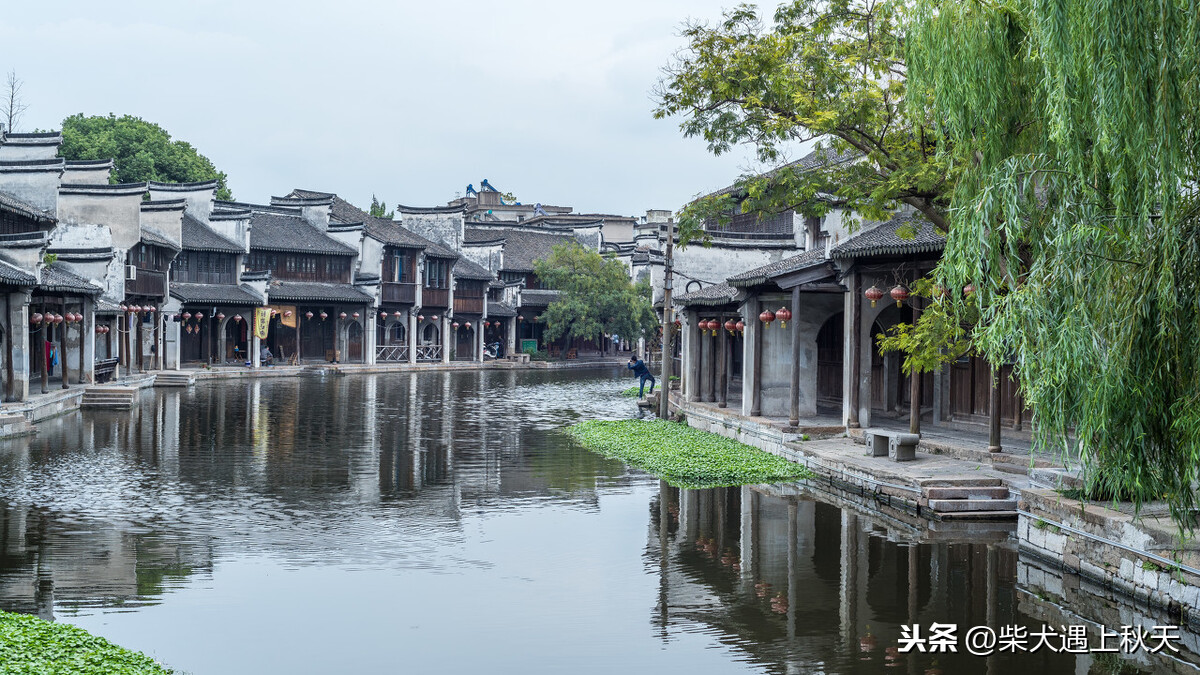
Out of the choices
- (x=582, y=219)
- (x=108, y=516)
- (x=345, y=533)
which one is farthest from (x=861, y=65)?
(x=582, y=219)

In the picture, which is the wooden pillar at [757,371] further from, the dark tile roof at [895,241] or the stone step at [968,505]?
the stone step at [968,505]

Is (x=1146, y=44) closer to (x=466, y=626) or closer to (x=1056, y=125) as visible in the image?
(x=1056, y=125)

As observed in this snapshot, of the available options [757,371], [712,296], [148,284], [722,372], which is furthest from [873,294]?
[148,284]

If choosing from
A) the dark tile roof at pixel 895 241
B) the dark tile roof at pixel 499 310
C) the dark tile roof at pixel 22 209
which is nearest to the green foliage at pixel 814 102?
the dark tile roof at pixel 895 241

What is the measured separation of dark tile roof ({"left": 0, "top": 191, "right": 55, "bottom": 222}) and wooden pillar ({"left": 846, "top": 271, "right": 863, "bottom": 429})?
21.0 meters

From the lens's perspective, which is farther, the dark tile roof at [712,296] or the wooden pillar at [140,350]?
the wooden pillar at [140,350]

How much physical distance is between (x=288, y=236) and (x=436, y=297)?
7.98 meters

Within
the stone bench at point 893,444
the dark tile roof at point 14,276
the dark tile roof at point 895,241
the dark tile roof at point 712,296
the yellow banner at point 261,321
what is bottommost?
the stone bench at point 893,444

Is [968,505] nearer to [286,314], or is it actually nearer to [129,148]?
[286,314]

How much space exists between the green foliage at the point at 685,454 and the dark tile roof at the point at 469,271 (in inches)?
1222

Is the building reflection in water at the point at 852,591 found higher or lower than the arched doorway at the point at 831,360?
lower

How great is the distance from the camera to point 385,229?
53.5 metres

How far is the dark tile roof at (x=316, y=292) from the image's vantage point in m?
46.7

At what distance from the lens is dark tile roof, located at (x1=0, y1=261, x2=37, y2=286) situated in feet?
74.1
